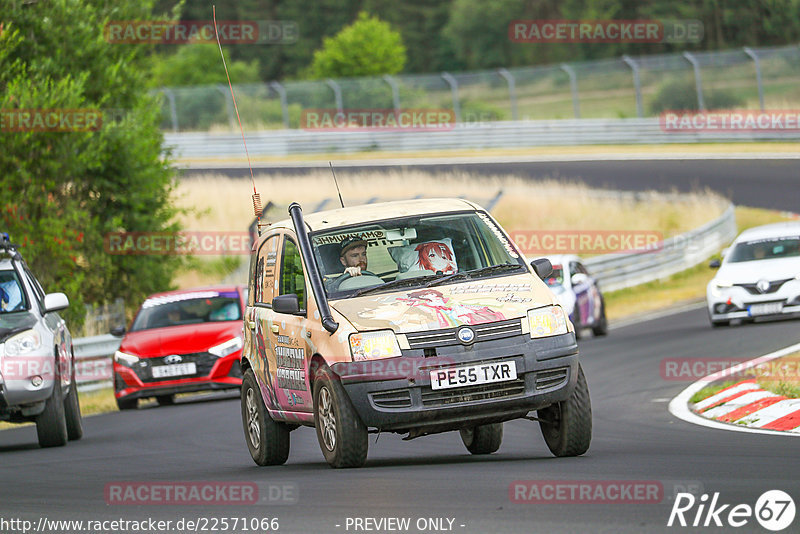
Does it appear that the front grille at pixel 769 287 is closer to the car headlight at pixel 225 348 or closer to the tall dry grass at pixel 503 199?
the car headlight at pixel 225 348

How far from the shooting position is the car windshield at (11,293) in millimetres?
14023

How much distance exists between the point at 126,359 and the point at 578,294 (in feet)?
26.8

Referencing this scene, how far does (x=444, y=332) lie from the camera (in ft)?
30.0

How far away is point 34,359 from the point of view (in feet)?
43.8

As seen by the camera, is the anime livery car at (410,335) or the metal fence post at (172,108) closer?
the anime livery car at (410,335)

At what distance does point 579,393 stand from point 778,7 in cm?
6648

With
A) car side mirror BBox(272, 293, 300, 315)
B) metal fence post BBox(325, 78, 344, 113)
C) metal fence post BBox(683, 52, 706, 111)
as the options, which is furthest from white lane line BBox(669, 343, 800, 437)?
metal fence post BBox(325, 78, 344, 113)

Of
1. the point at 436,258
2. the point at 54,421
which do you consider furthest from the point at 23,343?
the point at 436,258

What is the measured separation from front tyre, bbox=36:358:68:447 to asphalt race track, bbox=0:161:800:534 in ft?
0.59

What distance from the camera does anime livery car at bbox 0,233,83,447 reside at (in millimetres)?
13156

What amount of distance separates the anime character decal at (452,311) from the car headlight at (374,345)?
0.31 metres

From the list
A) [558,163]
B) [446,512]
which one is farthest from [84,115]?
[558,163]

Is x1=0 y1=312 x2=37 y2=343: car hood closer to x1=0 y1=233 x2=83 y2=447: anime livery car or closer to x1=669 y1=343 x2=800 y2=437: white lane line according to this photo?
x1=0 y1=233 x2=83 y2=447: anime livery car

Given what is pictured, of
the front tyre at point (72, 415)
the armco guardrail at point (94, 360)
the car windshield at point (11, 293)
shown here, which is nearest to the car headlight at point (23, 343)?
the car windshield at point (11, 293)
